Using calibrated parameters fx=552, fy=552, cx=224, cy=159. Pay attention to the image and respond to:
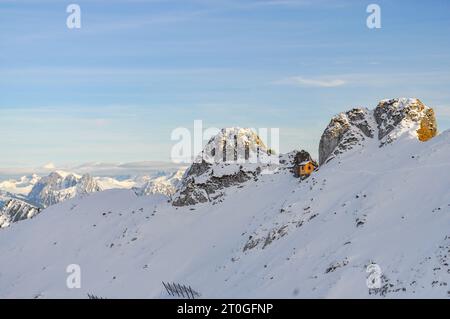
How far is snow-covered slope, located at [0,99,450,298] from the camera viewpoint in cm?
4556

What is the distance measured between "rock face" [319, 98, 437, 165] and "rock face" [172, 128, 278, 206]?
17348 mm

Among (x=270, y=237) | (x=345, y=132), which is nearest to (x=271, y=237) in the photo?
(x=270, y=237)

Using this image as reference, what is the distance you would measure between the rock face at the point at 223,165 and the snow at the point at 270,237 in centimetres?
189

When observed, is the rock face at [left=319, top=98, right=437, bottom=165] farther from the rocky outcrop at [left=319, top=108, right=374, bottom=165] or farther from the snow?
the snow

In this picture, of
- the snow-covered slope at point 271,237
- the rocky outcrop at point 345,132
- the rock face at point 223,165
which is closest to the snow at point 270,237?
the snow-covered slope at point 271,237

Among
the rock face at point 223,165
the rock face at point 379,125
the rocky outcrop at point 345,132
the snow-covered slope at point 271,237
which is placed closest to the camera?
the snow-covered slope at point 271,237

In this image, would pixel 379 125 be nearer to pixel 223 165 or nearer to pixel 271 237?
pixel 271 237

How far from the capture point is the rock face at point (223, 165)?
9856 centimetres

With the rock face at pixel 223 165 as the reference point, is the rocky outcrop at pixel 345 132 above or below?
above

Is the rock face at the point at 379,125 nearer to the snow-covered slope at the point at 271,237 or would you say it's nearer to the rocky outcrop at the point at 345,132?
the rocky outcrop at the point at 345,132

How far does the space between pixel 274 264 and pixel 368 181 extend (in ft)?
58.4

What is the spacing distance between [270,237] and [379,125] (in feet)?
100

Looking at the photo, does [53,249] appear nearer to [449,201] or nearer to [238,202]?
[238,202]
